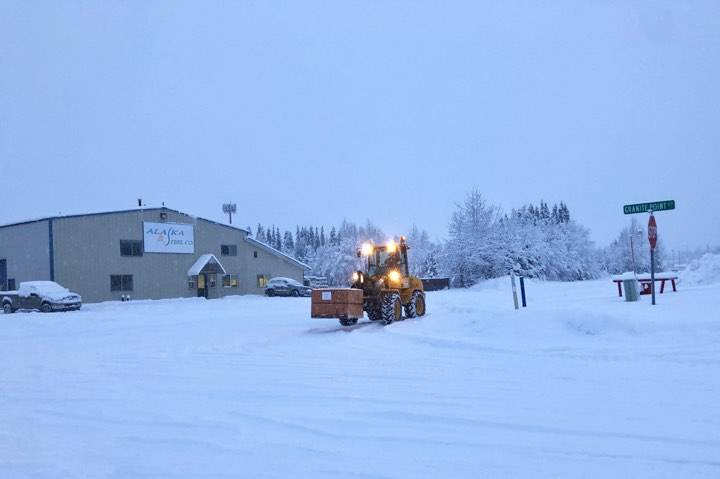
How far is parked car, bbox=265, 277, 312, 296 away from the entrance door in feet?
15.6

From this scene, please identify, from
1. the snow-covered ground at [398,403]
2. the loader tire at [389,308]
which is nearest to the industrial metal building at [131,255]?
the snow-covered ground at [398,403]

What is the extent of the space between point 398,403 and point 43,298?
2836cm

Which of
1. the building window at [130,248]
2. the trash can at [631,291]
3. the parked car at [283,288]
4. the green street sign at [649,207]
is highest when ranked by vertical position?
the building window at [130,248]

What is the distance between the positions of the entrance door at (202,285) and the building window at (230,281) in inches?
81.3

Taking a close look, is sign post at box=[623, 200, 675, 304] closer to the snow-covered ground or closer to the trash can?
the snow-covered ground

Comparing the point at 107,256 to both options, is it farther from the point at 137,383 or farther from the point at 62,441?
the point at 62,441

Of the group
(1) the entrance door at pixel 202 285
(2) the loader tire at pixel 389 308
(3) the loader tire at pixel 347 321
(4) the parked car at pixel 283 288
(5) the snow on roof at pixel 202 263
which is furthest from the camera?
(4) the parked car at pixel 283 288

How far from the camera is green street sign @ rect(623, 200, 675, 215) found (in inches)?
583

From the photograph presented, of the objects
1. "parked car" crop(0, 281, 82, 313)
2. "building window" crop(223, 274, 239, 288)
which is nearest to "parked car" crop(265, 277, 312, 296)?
"building window" crop(223, 274, 239, 288)

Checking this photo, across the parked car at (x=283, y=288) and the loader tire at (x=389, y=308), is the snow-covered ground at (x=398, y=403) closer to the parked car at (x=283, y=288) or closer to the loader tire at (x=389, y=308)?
the loader tire at (x=389, y=308)

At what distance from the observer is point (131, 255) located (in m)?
40.2

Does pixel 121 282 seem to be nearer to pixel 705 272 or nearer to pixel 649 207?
pixel 705 272

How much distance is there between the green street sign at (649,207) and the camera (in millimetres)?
14805

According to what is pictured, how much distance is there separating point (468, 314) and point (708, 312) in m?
4.98
